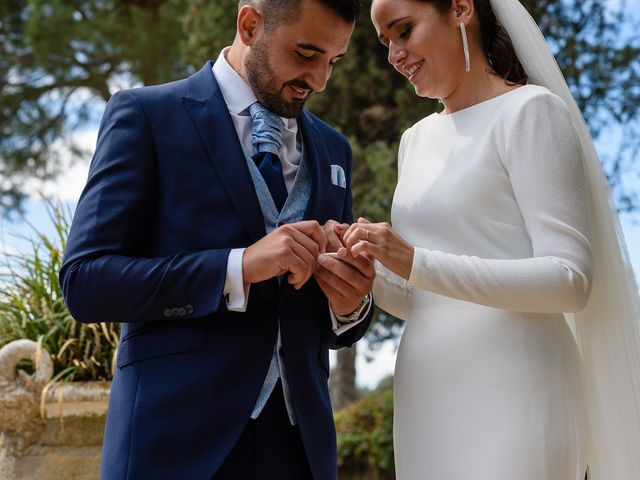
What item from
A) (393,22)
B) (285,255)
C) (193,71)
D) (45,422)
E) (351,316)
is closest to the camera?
(285,255)

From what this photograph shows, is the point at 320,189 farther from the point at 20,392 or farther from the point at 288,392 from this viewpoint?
the point at 20,392

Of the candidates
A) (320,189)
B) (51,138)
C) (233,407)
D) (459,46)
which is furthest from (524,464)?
(51,138)

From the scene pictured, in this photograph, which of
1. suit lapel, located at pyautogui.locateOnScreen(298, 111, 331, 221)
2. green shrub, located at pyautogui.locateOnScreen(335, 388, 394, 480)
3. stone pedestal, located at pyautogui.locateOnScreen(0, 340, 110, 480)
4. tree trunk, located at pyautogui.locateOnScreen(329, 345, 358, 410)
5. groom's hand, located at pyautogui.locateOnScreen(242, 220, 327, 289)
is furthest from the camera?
tree trunk, located at pyautogui.locateOnScreen(329, 345, 358, 410)

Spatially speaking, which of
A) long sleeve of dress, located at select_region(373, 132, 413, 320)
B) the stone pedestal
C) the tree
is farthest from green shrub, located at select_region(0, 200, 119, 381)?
the tree

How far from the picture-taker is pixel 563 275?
7.54 ft

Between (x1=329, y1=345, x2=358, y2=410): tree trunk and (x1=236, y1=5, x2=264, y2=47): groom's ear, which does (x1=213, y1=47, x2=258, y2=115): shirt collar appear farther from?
(x1=329, y1=345, x2=358, y2=410): tree trunk

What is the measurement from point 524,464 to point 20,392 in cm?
275

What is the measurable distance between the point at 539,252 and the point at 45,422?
2816 mm

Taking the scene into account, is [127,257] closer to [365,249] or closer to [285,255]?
[285,255]

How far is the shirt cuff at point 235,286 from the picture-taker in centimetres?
227

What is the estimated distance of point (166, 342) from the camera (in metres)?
2.31

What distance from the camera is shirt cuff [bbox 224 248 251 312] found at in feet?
7.45

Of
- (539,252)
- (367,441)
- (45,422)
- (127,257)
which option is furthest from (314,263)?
(367,441)

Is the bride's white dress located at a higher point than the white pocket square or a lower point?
lower
